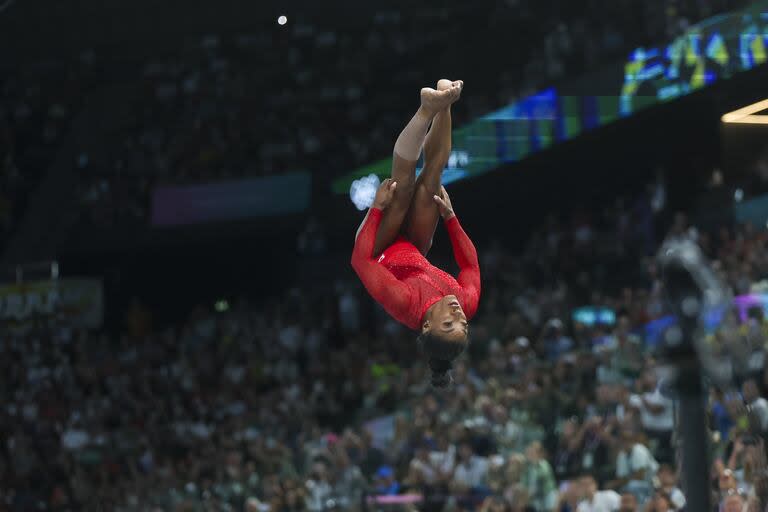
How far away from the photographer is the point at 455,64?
16.6m

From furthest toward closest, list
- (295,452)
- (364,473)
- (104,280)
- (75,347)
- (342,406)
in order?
1. (104,280)
2. (75,347)
3. (342,406)
4. (295,452)
5. (364,473)

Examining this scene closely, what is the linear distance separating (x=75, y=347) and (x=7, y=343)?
51.4 inches

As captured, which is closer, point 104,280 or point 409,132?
point 409,132

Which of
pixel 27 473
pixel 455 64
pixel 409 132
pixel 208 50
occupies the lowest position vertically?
pixel 27 473

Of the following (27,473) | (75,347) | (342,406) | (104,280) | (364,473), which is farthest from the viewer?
(104,280)

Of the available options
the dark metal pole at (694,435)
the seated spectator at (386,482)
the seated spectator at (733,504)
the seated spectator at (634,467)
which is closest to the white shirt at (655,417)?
the seated spectator at (634,467)

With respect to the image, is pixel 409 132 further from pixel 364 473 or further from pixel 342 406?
pixel 342 406

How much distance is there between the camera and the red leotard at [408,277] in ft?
17.5

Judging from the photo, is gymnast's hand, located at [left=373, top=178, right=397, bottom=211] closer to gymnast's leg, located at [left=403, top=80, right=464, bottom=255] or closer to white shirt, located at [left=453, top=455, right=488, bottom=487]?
gymnast's leg, located at [left=403, top=80, right=464, bottom=255]

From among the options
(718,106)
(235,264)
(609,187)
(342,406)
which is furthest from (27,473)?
(718,106)

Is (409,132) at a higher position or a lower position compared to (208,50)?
lower

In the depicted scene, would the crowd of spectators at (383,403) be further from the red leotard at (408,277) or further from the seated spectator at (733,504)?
the red leotard at (408,277)

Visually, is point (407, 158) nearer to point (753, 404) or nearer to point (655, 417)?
point (753, 404)

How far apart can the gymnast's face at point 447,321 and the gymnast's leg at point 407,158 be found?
70 cm
